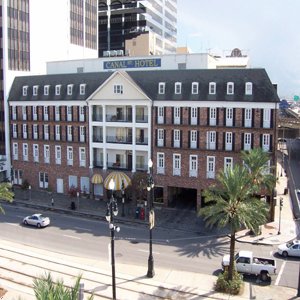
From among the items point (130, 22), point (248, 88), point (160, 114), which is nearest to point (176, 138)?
point (160, 114)

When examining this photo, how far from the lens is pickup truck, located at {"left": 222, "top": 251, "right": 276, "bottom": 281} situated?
31.2 meters

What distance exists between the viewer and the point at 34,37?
6838 cm

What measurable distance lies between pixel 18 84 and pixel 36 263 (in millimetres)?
34643

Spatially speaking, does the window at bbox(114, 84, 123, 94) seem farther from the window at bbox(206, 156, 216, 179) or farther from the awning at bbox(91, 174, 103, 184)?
the window at bbox(206, 156, 216, 179)

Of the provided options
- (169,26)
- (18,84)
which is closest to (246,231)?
(18,84)

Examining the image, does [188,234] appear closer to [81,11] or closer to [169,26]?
[81,11]

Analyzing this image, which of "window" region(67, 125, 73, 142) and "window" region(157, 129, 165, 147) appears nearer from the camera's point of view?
"window" region(157, 129, 165, 147)

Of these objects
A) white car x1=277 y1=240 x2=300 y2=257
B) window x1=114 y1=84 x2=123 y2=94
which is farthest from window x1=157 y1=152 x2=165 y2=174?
white car x1=277 y1=240 x2=300 y2=257

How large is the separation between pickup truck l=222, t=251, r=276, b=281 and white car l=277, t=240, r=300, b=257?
4.73 m

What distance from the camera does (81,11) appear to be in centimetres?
8562

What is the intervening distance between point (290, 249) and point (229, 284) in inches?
379

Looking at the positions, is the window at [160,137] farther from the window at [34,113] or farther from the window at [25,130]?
the window at [25,130]

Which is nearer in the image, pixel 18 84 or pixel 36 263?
pixel 36 263

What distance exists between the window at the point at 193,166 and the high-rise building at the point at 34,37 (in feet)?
93.6
